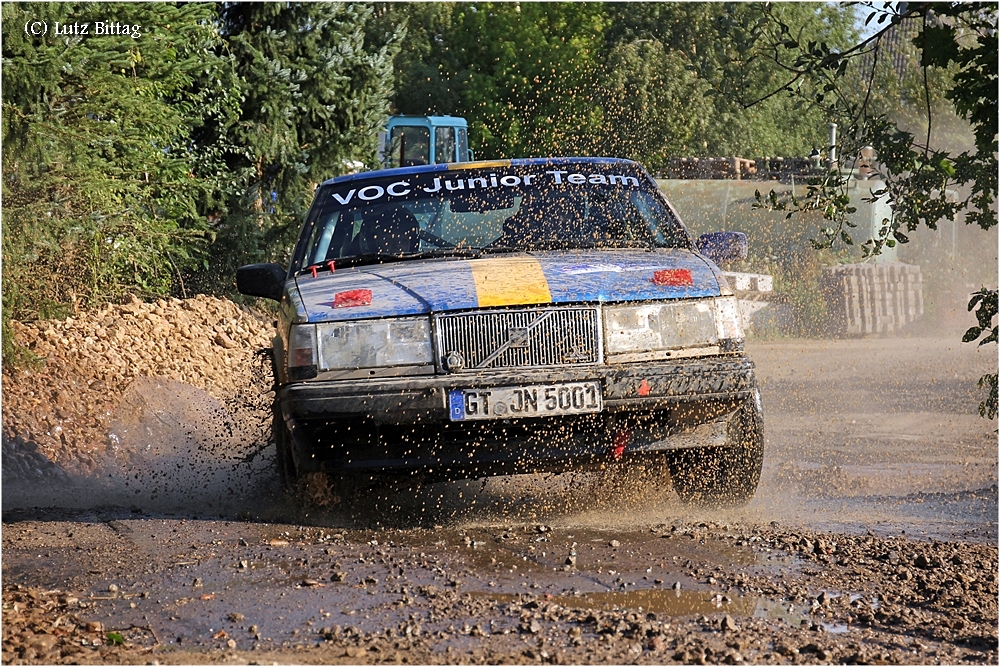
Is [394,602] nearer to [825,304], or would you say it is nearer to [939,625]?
[939,625]

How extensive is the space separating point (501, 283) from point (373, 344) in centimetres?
66

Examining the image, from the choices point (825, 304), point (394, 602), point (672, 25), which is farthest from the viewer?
point (672, 25)

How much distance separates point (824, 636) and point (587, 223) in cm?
340

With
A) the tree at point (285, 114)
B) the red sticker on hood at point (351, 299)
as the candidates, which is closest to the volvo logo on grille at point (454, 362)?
the red sticker on hood at point (351, 299)

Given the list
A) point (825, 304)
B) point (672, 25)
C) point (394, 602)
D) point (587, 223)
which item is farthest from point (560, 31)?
point (394, 602)

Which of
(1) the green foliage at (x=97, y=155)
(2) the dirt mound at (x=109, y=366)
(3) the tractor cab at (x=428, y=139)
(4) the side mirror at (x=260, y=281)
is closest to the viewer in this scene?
(4) the side mirror at (x=260, y=281)

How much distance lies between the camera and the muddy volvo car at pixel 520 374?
5582mm

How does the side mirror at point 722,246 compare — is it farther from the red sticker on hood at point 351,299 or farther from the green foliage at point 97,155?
the green foliage at point 97,155

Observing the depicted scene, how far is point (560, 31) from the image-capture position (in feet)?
129

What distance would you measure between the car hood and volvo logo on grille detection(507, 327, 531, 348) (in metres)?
0.12

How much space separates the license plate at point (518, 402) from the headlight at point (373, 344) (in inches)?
11.4

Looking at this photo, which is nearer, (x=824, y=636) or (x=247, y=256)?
(x=824, y=636)

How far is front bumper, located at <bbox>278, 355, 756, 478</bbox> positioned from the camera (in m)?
5.56

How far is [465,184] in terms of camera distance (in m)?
7.12
